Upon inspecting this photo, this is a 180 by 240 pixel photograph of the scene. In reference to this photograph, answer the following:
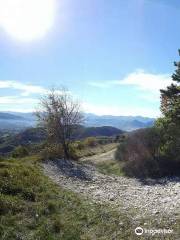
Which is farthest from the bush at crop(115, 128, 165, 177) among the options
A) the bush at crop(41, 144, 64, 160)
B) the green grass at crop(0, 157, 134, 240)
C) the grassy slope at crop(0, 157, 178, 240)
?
the bush at crop(41, 144, 64, 160)

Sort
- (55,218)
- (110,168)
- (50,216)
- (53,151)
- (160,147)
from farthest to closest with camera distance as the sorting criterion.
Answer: (53,151) → (110,168) → (160,147) → (50,216) → (55,218)

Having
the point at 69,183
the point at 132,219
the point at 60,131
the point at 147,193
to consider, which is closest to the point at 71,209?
the point at 132,219

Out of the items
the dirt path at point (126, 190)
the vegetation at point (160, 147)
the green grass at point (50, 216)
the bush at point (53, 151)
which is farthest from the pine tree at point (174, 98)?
the bush at point (53, 151)

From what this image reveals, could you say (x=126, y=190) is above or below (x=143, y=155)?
below

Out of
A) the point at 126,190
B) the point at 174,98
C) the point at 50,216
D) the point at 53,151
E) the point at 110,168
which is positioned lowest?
the point at 110,168

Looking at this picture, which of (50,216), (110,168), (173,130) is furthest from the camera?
(110,168)

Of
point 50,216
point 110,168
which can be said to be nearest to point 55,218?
point 50,216

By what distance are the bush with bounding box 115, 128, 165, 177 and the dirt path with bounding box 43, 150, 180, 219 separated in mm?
1803

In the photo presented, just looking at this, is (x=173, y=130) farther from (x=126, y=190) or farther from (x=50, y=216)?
(x=50, y=216)

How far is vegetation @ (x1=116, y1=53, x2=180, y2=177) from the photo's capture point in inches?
1043

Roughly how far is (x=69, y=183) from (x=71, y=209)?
9.90 meters

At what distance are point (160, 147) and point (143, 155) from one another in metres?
1.76

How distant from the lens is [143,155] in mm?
29938

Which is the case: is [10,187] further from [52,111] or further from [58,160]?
[52,111]
